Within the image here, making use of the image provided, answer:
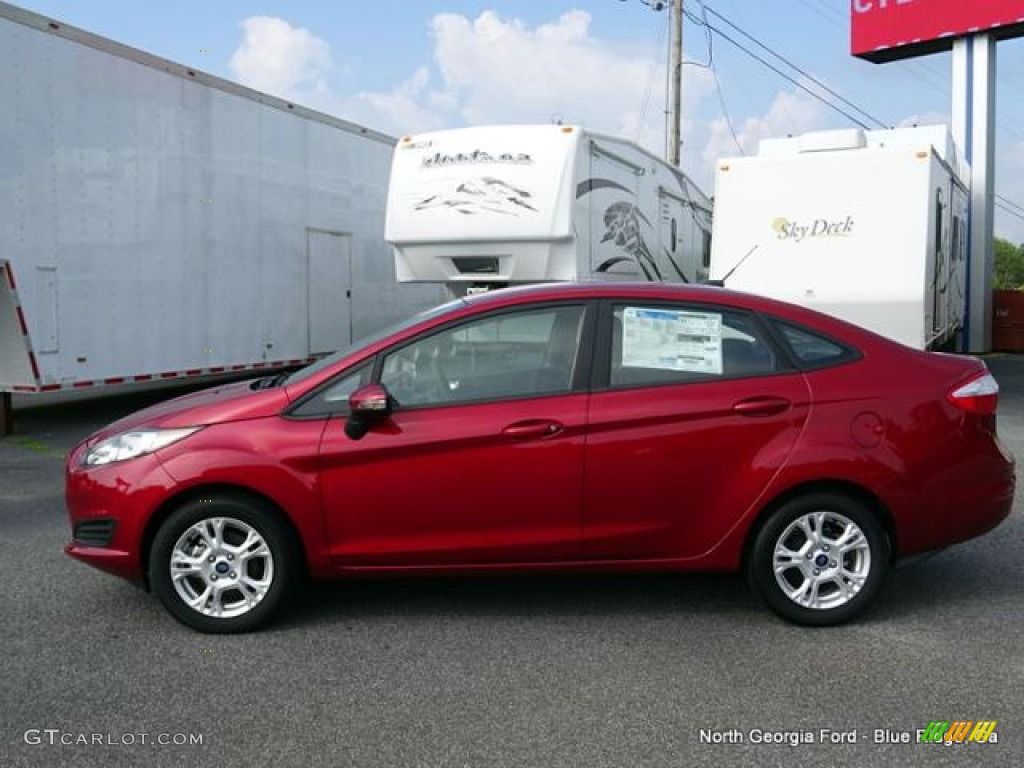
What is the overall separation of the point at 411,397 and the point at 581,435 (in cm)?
77

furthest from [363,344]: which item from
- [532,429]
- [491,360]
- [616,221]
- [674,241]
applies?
[674,241]

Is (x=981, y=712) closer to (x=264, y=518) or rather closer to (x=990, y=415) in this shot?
(x=990, y=415)

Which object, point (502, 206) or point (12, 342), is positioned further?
point (502, 206)

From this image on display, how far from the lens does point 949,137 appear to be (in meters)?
16.7

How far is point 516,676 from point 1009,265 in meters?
121

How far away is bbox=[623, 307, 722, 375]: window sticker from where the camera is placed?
4.53m

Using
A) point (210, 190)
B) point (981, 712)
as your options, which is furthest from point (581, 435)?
point (210, 190)

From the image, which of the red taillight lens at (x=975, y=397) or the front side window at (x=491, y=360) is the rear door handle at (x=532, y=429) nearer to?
the front side window at (x=491, y=360)

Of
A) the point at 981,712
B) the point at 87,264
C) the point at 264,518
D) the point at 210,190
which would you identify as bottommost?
the point at 981,712

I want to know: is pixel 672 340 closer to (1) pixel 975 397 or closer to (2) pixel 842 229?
(1) pixel 975 397

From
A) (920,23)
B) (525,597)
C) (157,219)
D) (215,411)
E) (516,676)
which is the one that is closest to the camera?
(516,676)

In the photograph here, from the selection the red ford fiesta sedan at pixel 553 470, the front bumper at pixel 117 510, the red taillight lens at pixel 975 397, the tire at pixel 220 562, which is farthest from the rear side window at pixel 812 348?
the front bumper at pixel 117 510

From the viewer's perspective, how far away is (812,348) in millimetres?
4594

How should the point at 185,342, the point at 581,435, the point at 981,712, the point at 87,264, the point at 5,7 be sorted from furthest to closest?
1. the point at 185,342
2. the point at 87,264
3. the point at 5,7
4. the point at 581,435
5. the point at 981,712
